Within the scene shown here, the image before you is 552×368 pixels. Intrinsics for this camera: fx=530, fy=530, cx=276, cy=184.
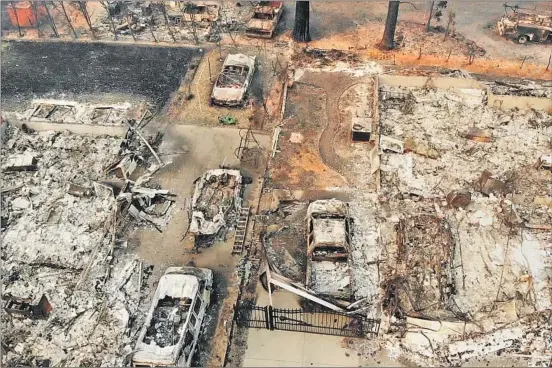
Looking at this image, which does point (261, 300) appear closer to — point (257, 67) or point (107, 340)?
point (107, 340)

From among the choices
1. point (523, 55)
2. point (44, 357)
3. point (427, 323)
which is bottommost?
point (44, 357)

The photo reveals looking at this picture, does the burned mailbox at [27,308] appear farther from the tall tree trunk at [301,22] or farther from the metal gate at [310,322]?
the tall tree trunk at [301,22]

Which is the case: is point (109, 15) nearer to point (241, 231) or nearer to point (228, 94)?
point (228, 94)

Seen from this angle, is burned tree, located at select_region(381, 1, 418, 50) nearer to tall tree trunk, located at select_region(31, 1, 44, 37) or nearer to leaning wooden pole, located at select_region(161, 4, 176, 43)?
leaning wooden pole, located at select_region(161, 4, 176, 43)

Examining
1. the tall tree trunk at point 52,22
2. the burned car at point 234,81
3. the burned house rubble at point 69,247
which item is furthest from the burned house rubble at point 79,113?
the tall tree trunk at point 52,22

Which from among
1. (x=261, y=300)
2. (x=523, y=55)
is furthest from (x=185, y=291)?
(x=523, y=55)

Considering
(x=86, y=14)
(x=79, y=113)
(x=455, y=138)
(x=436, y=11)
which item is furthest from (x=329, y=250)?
(x=86, y=14)
